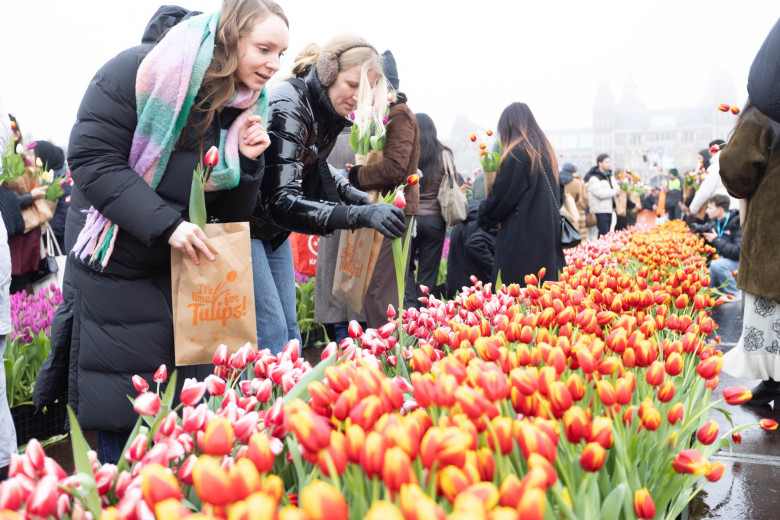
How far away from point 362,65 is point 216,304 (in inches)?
51.7

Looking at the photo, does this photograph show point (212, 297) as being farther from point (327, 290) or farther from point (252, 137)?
point (327, 290)

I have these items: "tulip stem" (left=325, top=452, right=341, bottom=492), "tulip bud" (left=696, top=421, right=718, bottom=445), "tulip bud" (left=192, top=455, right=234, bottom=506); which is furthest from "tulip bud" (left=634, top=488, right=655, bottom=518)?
"tulip bud" (left=192, top=455, right=234, bottom=506)

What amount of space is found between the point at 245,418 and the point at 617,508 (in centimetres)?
62

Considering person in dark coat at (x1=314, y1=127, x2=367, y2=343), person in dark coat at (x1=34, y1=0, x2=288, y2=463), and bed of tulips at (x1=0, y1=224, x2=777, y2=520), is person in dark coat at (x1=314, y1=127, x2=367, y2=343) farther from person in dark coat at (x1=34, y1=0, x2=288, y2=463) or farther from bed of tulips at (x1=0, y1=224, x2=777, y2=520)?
bed of tulips at (x1=0, y1=224, x2=777, y2=520)

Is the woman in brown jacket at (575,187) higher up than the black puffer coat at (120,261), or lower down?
lower down

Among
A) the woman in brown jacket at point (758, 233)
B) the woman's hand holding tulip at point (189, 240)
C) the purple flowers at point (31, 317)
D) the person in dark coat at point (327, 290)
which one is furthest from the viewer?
the person in dark coat at point (327, 290)

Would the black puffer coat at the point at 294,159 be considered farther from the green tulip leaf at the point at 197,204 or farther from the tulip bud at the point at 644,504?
the tulip bud at the point at 644,504

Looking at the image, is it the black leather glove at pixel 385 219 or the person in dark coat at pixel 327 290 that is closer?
the black leather glove at pixel 385 219

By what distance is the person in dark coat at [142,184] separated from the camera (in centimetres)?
200

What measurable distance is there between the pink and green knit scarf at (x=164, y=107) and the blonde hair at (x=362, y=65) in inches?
31.2

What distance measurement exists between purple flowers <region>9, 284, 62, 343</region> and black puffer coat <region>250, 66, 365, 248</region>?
2.08 meters

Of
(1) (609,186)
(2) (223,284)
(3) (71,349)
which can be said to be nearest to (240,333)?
(2) (223,284)

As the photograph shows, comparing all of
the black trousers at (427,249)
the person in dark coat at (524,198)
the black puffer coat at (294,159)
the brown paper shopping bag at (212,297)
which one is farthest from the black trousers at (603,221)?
the brown paper shopping bag at (212,297)

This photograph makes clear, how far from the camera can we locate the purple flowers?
13.5 feet
